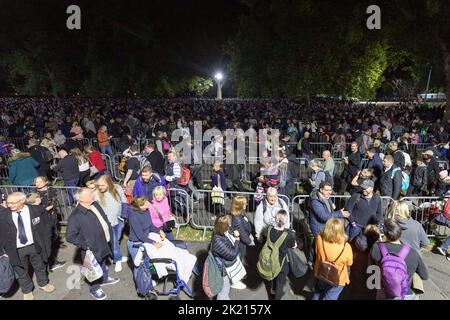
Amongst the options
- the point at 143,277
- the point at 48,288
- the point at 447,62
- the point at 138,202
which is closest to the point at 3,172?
the point at 48,288

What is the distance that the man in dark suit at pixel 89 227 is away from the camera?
4477 mm

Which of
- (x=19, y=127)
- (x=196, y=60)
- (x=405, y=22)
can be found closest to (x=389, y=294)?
(x=19, y=127)

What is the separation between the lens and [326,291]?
14.0ft

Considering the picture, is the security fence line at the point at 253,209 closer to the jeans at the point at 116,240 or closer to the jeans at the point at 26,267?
the jeans at the point at 116,240

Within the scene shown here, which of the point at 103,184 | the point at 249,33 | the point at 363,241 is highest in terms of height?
the point at 249,33

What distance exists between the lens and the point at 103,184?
5.27 metres

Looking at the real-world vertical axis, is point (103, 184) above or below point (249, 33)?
below

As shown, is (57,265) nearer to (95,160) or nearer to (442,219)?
(95,160)

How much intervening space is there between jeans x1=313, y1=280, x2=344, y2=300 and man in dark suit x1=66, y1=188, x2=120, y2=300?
3077 mm

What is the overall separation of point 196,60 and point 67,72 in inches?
820

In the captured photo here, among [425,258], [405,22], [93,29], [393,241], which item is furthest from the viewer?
[93,29]

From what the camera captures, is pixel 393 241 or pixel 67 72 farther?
pixel 67 72

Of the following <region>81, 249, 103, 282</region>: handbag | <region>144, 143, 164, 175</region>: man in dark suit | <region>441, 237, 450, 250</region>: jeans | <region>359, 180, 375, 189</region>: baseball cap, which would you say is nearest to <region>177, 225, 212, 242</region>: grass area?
<region>144, 143, 164, 175</region>: man in dark suit

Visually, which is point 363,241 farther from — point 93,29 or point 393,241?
point 93,29
